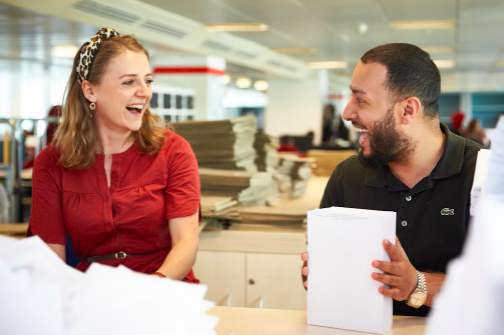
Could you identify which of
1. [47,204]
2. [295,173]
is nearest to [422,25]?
[295,173]

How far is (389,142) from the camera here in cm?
172

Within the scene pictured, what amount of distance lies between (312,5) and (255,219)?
4.37 m

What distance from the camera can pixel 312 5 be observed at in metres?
6.57

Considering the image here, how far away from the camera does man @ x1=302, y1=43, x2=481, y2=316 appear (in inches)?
66.4

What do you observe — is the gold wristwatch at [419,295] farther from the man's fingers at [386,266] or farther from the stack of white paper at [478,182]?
the stack of white paper at [478,182]

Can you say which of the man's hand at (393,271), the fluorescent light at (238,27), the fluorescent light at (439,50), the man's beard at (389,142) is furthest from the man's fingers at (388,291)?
the fluorescent light at (439,50)

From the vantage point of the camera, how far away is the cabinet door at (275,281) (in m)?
2.72

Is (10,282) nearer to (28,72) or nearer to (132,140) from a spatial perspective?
(132,140)

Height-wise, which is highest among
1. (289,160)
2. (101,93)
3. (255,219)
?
(101,93)

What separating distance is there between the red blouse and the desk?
1.86 ft

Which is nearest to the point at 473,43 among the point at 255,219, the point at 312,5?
the point at 312,5

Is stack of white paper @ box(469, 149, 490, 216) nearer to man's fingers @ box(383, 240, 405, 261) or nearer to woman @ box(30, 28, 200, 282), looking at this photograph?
man's fingers @ box(383, 240, 405, 261)

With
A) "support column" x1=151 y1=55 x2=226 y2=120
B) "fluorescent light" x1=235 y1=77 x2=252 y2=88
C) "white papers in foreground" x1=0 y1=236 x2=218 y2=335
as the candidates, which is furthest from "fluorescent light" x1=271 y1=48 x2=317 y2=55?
"white papers in foreground" x1=0 y1=236 x2=218 y2=335

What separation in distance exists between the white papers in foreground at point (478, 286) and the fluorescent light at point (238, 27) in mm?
7897
